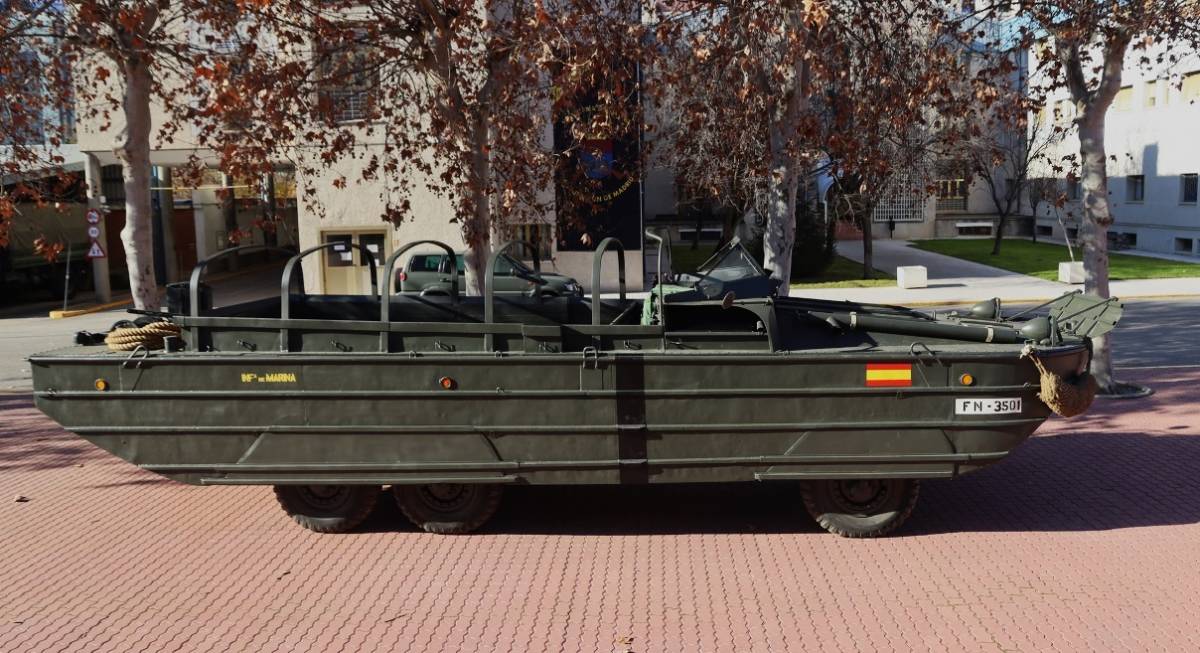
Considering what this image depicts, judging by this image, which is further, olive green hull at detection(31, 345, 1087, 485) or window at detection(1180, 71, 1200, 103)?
window at detection(1180, 71, 1200, 103)

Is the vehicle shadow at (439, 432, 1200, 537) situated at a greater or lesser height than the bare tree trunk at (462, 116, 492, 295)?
lesser

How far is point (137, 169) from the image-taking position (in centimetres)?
1212

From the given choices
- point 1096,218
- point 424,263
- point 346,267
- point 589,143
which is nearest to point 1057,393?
point 1096,218

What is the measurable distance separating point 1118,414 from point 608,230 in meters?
17.6

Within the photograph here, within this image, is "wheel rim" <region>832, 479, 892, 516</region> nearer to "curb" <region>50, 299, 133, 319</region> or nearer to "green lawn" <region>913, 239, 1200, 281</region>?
"curb" <region>50, 299, 133, 319</region>

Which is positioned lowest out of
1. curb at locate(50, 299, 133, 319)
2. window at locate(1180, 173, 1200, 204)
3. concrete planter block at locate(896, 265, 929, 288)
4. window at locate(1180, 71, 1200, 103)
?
curb at locate(50, 299, 133, 319)

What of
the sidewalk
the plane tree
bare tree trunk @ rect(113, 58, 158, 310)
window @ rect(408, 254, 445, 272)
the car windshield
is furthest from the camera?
the sidewalk

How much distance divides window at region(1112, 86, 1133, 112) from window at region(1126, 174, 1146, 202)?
243 cm

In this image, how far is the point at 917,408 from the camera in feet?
21.9

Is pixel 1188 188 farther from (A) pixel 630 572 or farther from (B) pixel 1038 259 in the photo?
(A) pixel 630 572

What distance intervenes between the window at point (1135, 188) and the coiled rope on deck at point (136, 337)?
3782 centimetres

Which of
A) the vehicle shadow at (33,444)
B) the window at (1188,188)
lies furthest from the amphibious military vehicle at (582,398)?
the window at (1188,188)

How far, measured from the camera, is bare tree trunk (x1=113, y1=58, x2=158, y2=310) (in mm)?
12039

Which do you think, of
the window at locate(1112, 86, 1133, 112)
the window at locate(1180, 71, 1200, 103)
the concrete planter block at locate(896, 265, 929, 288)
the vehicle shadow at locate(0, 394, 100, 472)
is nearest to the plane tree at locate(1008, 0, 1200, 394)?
the vehicle shadow at locate(0, 394, 100, 472)
